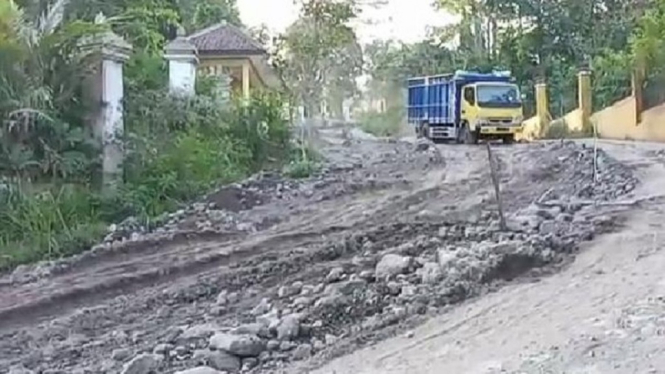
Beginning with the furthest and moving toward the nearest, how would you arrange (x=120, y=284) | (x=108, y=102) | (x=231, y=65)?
(x=231, y=65), (x=108, y=102), (x=120, y=284)

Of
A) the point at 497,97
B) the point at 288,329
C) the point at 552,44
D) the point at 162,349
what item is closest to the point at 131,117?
the point at 162,349

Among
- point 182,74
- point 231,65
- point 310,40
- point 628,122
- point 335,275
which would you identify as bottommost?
point 335,275

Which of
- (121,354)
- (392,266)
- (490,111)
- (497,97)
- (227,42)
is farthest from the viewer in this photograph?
(227,42)

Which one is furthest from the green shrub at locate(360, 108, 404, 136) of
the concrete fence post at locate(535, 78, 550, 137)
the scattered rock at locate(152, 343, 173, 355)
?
the scattered rock at locate(152, 343, 173, 355)

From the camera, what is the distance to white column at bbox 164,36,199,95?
21.0m

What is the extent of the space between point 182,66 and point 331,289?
12891 millimetres

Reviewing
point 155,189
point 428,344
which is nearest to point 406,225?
point 155,189

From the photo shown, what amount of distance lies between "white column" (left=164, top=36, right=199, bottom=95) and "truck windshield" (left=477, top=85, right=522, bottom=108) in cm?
1413

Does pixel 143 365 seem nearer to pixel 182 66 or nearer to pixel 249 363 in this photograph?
pixel 249 363

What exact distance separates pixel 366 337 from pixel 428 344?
588 millimetres

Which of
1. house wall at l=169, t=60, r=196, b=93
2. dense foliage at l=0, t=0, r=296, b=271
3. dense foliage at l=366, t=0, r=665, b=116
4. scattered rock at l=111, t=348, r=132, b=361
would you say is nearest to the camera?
scattered rock at l=111, t=348, r=132, b=361

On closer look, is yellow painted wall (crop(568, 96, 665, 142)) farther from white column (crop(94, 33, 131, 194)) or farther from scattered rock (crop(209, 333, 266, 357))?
scattered rock (crop(209, 333, 266, 357))

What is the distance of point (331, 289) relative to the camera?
9602 mm

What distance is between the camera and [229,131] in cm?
2080
